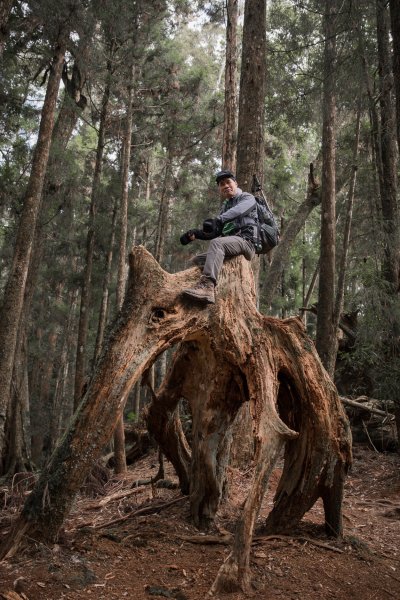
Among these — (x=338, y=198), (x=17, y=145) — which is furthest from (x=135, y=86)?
(x=338, y=198)

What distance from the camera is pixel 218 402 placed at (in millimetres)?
5102

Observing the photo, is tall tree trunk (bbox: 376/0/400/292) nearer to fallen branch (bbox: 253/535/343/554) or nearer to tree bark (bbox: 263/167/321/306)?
tree bark (bbox: 263/167/321/306)

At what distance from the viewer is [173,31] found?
734 inches

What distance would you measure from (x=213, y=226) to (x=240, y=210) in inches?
12.8

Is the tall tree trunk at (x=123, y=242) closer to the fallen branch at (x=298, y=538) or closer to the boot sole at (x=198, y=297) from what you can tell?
the fallen branch at (x=298, y=538)

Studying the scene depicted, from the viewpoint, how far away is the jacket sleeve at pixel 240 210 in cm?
496

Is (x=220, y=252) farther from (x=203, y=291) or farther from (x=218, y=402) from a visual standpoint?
(x=218, y=402)

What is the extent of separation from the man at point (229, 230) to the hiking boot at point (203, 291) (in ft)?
0.14

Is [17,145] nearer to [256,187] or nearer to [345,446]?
[256,187]

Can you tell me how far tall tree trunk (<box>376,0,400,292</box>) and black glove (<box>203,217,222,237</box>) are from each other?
4520 mm

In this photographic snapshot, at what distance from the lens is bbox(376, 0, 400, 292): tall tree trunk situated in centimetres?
864

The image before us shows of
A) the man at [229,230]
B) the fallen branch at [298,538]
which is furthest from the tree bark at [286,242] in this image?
the fallen branch at [298,538]

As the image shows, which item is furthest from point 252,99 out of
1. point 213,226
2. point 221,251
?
point 221,251

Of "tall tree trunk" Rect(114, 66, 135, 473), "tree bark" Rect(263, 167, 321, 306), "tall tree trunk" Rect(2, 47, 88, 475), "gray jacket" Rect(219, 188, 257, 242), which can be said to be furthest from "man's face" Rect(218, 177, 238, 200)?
"tree bark" Rect(263, 167, 321, 306)
